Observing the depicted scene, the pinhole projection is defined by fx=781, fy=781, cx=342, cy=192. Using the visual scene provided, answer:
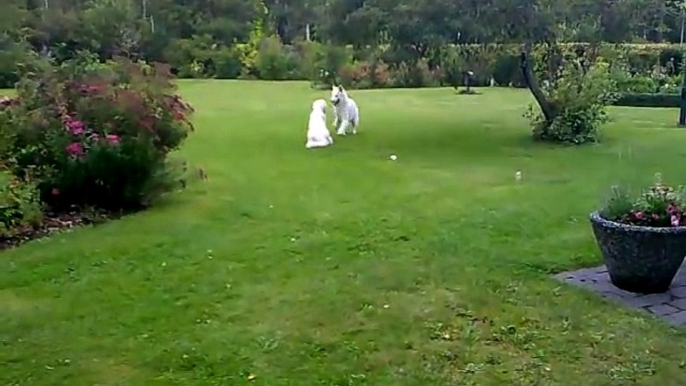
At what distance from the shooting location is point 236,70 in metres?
25.9

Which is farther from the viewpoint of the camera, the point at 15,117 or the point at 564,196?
the point at 564,196

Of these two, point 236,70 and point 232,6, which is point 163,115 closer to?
point 236,70

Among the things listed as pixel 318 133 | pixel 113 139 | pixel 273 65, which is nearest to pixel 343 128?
pixel 318 133

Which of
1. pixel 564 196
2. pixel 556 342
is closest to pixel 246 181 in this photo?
pixel 564 196

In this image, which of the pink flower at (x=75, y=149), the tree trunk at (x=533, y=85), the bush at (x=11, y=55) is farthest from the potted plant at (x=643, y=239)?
the bush at (x=11, y=55)

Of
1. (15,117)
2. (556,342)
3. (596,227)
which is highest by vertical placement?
(15,117)

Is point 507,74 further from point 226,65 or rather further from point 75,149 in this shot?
point 75,149

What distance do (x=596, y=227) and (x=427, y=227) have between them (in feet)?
5.45

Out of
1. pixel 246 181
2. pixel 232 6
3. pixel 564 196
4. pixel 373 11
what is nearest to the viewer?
pixel 564 196

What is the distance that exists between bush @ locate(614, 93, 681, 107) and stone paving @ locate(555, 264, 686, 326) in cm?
1275

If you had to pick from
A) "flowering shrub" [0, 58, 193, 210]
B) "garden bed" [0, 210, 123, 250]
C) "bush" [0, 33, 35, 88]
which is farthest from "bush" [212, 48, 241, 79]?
"garden bed" [0, 210, 123, 250]

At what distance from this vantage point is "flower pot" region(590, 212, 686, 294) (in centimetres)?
407

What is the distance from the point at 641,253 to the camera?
4113mm

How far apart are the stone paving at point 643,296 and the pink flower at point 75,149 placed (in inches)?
151
